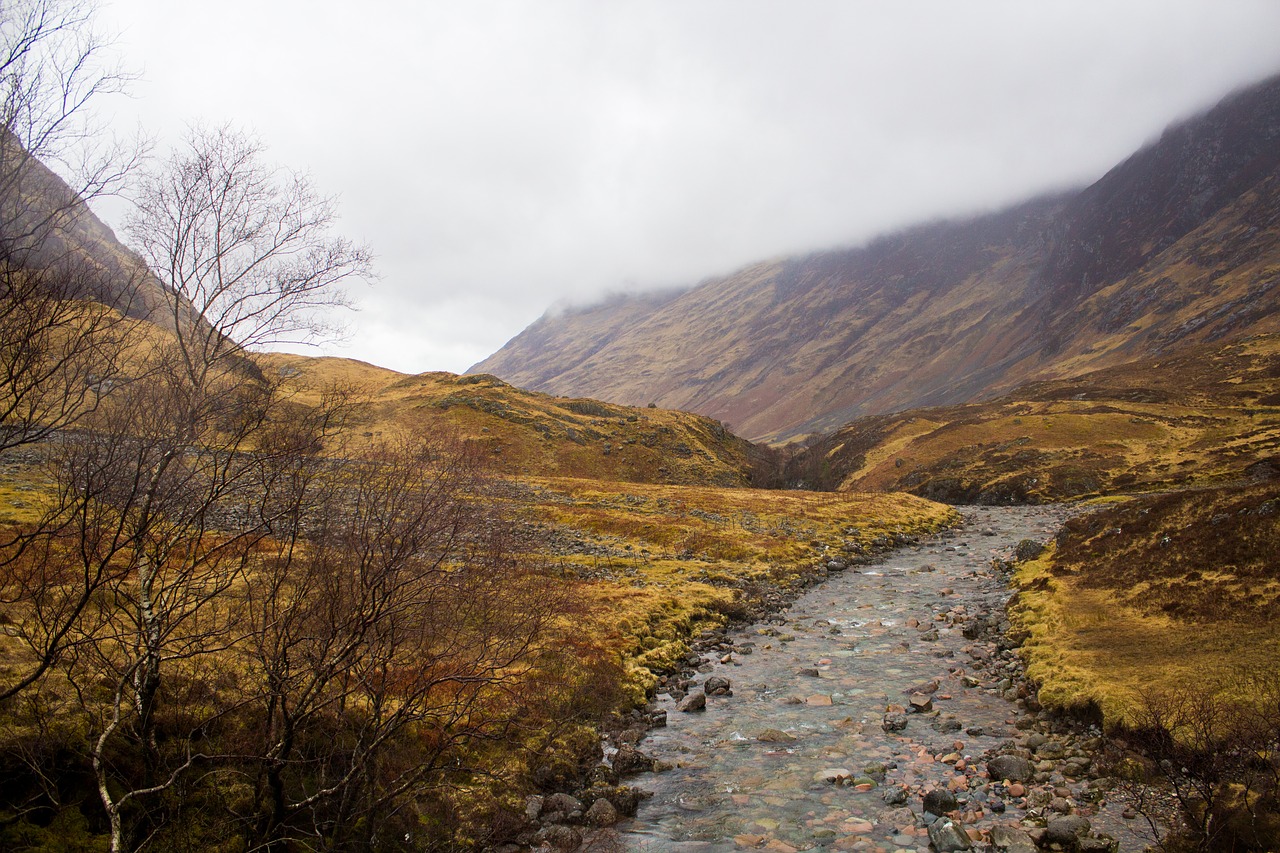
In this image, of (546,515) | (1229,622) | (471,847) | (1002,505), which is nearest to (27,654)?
(471,847)

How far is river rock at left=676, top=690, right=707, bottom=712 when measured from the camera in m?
20.1

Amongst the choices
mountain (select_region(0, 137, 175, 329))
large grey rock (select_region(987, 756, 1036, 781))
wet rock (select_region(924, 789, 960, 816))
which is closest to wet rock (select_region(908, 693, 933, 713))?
large grey rock (select_region(987, 756, 1036, 781))

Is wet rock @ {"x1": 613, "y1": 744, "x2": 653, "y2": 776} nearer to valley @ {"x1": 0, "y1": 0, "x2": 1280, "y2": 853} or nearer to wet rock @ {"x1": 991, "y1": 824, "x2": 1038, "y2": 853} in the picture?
valley @ {"x1": 0, "y1": 0, "x2": 1280, "y2": 853}

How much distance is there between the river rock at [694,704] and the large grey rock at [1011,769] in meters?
8.57

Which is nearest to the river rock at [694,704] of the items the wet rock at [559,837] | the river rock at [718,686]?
the river rock at [718,686]

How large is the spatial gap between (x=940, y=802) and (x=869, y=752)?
3151 mm

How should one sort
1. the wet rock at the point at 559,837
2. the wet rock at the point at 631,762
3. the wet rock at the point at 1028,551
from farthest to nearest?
the wet rock at the point at 1028,551 < the wet rock at the point at 631,762 < the wet rock at the point at 559,837

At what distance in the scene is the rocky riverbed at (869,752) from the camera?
12344 millimetres

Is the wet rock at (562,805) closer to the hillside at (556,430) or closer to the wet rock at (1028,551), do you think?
the wet rock at (1028,551)

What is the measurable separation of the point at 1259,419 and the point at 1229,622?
94.2 metres

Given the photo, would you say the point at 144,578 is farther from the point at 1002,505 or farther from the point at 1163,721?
the point at 1002,505

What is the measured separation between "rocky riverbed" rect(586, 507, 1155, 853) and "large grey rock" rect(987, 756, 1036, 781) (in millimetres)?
26

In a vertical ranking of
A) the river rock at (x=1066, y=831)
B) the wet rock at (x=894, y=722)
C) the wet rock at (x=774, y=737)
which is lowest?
the wet rock at (x=774, y=737)

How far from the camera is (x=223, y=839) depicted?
416 inches
